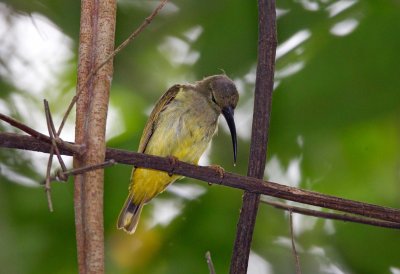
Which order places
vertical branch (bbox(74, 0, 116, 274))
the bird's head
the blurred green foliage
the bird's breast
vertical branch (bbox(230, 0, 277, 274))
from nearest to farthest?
vertical branch (bbox(74, 0, 116, 274)) < vertical branch (bbox(230, 0, 277, 274)) < the blurred green foliage < the bird's breast < the bird's head

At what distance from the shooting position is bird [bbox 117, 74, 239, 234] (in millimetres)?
4785

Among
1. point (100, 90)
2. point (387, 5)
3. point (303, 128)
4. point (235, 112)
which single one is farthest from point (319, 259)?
point (100, 90)

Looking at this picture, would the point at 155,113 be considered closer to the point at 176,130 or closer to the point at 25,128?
the point at 176,130

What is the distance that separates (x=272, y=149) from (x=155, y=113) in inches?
30.9

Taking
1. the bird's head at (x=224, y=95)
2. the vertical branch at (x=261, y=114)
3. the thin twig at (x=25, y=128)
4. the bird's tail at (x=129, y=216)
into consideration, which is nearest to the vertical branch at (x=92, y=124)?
the thin twig at (x=25, y=128)

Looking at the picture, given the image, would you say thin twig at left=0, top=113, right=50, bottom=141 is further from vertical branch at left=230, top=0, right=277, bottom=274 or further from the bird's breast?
the bird's breast

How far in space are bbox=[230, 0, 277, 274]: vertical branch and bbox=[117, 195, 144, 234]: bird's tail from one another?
1.59 meters

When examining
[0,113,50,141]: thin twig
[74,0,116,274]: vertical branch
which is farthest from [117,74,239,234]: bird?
[0,113,50,141]: thin twig

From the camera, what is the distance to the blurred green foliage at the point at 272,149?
457 centimetres

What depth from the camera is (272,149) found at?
4.93 metres

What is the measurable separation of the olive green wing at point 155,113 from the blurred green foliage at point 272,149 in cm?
17

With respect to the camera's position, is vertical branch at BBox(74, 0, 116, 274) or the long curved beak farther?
the long curved beak

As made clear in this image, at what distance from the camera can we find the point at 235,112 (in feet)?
17.7

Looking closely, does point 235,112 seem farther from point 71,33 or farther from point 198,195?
point 71,33
